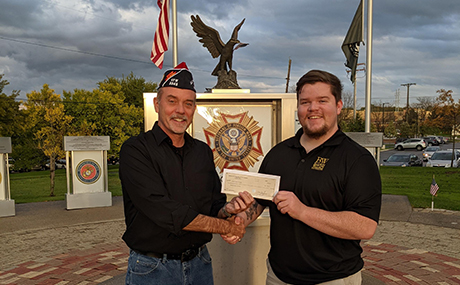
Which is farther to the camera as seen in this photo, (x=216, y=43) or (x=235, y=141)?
(x=216, y=43)

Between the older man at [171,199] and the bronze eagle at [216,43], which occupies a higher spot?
the bronze eagle at [216,43]

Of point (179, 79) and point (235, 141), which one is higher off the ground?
point (179, 79)

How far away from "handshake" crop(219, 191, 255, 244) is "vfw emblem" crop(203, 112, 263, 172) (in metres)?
1.87

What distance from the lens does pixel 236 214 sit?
2.57 m

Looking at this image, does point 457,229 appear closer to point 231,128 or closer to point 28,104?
point 231,128

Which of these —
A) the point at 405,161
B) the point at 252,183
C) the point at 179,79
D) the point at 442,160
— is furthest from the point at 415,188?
the point at 179,79

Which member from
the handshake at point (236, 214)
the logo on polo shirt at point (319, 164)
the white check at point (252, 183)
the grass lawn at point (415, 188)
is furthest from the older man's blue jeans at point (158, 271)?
the grass lawn at point (415, 188)

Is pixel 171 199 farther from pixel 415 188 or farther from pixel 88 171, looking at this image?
pixel 415 188

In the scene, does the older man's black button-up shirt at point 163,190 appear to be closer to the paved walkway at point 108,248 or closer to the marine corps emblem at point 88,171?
the paved walkway at point 108,248

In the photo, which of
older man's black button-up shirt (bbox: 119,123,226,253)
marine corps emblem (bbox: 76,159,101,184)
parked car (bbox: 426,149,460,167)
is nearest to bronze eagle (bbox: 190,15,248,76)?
older man's black button-up shirt (bbox: 119,123,226,253)

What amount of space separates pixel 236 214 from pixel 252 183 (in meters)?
0.34

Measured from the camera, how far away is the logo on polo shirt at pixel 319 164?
7.22 ft

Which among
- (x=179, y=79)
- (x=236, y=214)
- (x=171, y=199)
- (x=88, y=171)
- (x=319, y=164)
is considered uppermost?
(x=179, y=79)

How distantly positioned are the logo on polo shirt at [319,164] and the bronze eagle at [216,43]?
9.95ft
